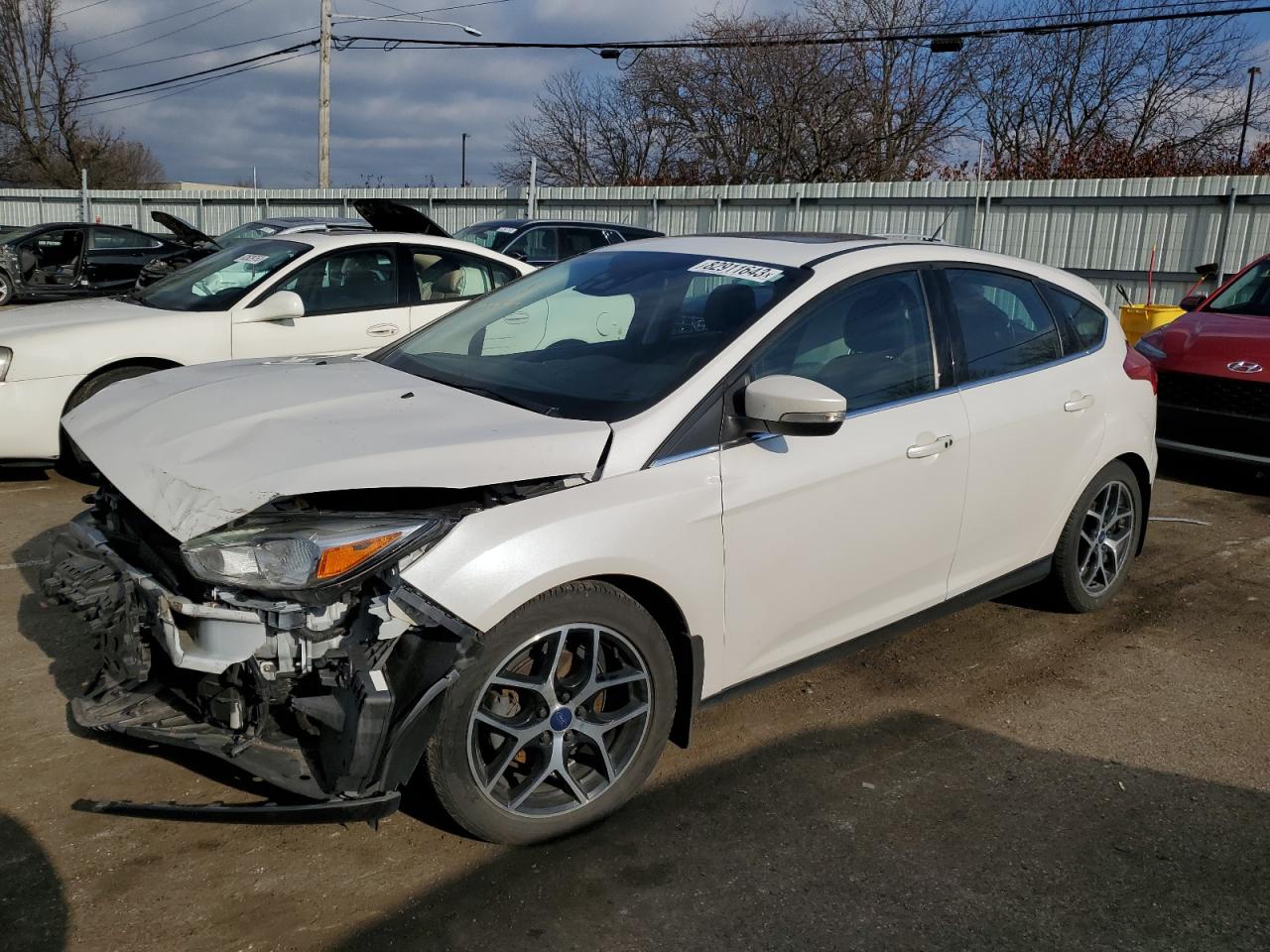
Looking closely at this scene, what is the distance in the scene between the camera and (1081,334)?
4676mm

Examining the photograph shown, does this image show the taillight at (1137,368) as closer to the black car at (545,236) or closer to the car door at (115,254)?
the black car at (545,236)

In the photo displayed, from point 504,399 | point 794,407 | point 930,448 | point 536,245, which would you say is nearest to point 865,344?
point 930,448

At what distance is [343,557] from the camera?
2.65 meters

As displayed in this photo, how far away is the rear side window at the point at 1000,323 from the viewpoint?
13.4 ft

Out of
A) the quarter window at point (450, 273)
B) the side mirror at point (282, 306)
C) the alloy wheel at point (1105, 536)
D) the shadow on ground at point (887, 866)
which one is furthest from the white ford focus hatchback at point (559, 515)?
the quarter window at point (450, 273)

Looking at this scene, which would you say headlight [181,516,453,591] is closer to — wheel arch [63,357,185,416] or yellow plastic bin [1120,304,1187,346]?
wheel arch [63,357,185,416]

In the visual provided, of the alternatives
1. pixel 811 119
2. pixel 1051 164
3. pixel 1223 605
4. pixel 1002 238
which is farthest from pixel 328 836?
pixel 1051 164

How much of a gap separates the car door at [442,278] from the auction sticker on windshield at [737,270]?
3.95m

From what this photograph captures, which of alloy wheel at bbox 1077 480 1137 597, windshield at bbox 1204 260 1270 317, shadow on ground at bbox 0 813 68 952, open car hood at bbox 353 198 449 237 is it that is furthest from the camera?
open car hood at bbox 353 198 449 237

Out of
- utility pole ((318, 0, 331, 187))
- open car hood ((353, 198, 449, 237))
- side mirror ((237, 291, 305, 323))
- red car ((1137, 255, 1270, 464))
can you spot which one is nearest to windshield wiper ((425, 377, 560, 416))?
side mirror ((237, 291, 305, 323))

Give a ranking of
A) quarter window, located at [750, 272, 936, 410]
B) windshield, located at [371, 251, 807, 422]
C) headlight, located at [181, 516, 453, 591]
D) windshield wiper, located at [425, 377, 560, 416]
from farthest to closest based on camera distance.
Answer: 1. quarter window, located at [750, 272, 936, 410]
2. windshield, located at [371, 251, 807, 422]
3. windshield wiper, located at [425, 377, 560, 416]
4. headlight, located at [181, 516, 453, 591]

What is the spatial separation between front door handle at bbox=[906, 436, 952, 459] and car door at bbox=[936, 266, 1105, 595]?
6.6 inches

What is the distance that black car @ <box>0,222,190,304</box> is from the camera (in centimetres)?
A: 1266

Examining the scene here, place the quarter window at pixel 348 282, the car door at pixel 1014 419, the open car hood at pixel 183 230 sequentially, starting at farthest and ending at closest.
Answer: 1. the open car hood at pixel 183 230
2. the quarter window at pixel 348 282
3. the car door at pixel 1014 419
